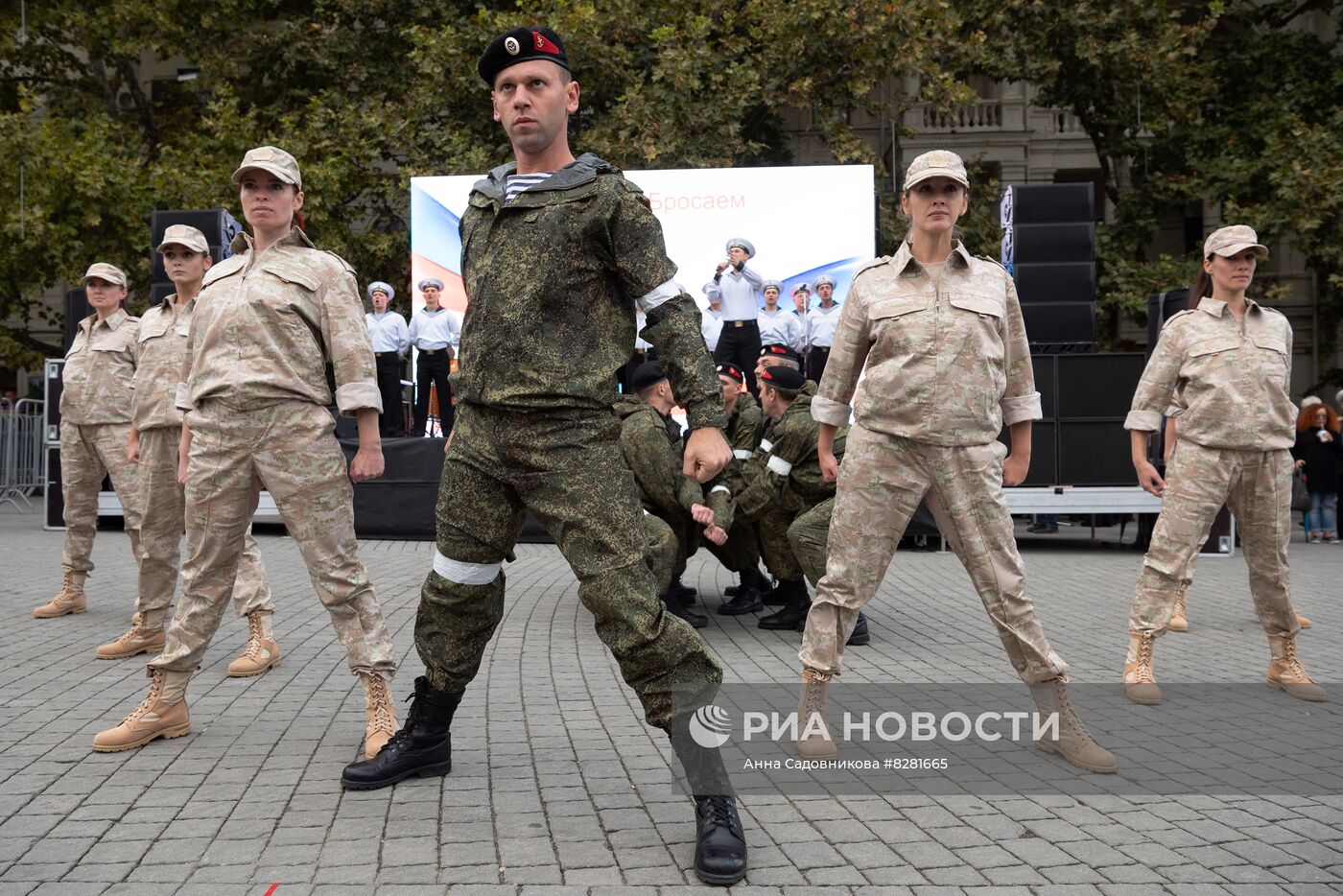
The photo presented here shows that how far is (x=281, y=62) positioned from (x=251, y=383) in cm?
2274

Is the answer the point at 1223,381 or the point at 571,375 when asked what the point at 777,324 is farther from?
the point at 571,375

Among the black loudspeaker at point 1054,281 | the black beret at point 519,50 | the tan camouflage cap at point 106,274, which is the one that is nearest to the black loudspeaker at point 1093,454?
the black loudspeaker at point 1054,281

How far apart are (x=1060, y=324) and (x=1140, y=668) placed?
352 inches

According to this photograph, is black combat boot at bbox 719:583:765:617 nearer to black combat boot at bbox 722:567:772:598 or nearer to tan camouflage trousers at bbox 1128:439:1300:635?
black combat boot at bbox 722:567:772:598

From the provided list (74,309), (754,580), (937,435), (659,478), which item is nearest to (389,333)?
(74,309)

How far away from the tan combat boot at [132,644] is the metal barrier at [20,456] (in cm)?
1381

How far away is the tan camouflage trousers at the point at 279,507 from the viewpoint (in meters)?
4.46

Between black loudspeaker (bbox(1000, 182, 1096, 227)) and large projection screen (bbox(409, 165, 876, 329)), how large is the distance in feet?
5.93

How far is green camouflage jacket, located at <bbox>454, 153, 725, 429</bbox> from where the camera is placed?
346cm

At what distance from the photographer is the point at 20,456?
63.7 ft

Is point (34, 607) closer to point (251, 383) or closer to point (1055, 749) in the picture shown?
point (251, 383)

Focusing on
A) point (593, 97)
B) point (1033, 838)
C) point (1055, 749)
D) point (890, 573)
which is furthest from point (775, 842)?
point (593, 97)

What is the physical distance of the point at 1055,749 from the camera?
451 cm

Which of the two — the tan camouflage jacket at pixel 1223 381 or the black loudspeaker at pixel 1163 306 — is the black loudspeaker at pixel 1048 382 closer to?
the black loudspeaker at pixel 1163 306
